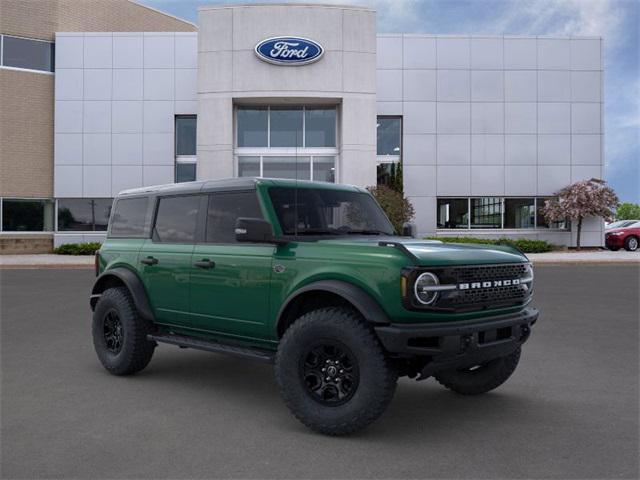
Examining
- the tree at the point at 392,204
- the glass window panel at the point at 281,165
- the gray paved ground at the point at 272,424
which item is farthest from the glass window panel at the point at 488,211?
the gray paved ground at the point at 272,424

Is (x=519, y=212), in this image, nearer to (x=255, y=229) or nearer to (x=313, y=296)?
(x=313, y=296)

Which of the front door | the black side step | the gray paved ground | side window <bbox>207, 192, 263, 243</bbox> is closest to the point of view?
the gray paved ground

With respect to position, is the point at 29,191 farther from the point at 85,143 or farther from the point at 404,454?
the point at 404,454

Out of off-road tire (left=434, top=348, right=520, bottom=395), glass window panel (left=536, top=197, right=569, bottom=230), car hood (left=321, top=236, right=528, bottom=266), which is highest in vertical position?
glass window panel (left=536, top=197, right=569, bottom=230)

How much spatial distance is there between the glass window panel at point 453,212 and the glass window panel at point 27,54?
69.5 feet

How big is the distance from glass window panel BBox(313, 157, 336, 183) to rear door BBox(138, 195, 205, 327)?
2166 cm

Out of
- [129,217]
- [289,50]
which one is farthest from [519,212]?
[129,217]

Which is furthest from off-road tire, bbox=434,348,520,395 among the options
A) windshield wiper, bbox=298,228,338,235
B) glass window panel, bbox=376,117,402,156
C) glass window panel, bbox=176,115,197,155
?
glass window panel, bbox=176,115,197,155

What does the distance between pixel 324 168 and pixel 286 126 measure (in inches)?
107

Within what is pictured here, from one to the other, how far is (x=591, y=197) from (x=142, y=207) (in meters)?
25.9

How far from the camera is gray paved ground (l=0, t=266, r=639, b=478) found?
12.4 ft

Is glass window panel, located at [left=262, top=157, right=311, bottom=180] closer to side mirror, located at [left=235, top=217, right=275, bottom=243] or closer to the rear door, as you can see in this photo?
the rear door

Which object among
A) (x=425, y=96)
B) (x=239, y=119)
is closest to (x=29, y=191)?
(x=239, y=119)

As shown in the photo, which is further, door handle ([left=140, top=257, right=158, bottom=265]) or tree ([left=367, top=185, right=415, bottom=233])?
tree ([left=367, top=185, right=415, bottom=233])
